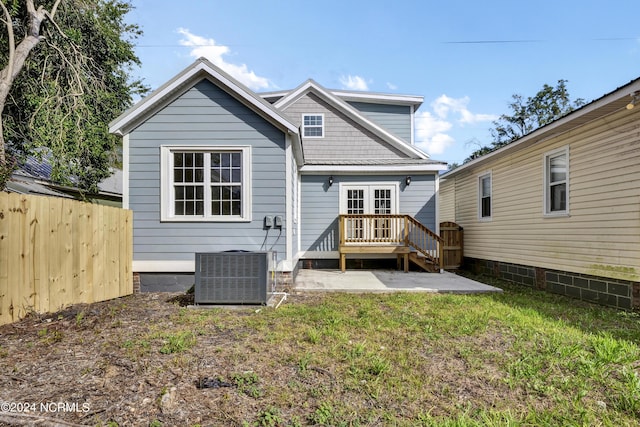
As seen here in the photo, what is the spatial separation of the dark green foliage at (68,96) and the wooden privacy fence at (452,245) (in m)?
13.1

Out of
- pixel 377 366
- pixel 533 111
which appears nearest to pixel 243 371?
pixel 377 366

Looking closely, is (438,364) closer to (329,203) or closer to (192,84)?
(192,84)

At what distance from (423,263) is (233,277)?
560cm

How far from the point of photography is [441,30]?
12172 millimetres

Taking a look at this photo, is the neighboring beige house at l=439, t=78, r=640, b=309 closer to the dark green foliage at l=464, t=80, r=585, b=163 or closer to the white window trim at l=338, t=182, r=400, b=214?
the white window trim at l=338, t=182, r=400, b=214

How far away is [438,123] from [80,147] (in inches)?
1146

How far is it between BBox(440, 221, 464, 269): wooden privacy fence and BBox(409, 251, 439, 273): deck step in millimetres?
1471

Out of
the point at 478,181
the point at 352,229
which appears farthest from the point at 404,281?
the point at 478,181

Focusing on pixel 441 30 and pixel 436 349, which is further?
pixel 441 30

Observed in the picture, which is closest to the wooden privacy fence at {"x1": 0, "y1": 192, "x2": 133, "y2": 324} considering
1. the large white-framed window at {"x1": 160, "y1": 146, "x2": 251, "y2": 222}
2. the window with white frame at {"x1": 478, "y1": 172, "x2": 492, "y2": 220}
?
the large white-framed window at {"x1": 160, "y1": 146, "x2": 251, "y2": 222}

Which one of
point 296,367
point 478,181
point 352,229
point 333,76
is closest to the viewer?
point 296,367

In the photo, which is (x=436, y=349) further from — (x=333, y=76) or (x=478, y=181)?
(x=333, y=76)

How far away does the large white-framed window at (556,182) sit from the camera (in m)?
6.42

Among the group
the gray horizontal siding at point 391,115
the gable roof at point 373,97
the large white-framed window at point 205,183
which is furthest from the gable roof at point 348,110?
the large white-framed window at point 205,183
